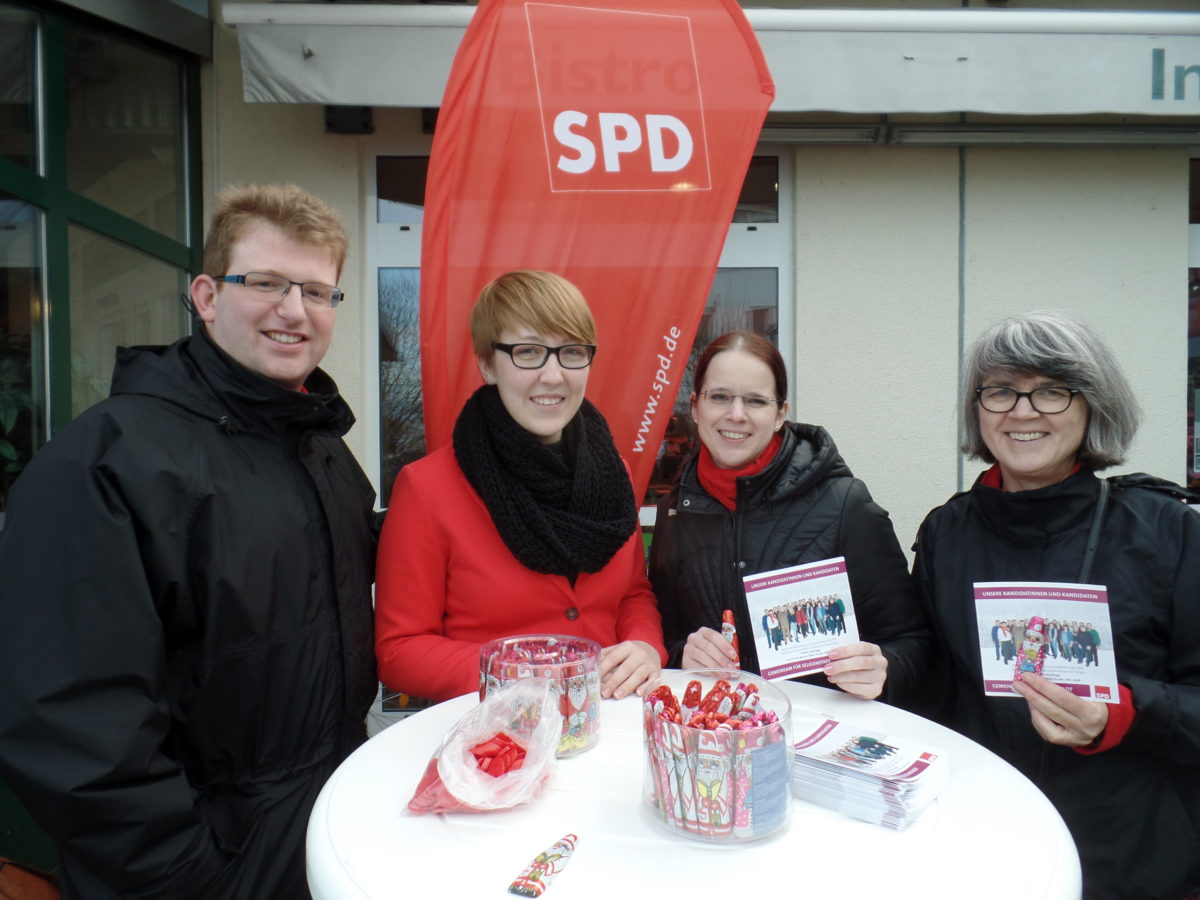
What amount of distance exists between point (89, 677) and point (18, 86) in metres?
2.54

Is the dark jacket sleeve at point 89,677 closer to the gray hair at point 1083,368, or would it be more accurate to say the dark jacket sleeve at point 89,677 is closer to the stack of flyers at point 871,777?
the stack of flyers at point 871,777

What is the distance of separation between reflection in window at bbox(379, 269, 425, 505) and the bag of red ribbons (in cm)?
256

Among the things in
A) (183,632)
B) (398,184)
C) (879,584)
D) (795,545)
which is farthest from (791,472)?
(398,184)

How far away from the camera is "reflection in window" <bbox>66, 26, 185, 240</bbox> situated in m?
2.98

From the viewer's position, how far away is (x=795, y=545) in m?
1.85

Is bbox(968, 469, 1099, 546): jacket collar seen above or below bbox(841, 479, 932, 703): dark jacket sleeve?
above

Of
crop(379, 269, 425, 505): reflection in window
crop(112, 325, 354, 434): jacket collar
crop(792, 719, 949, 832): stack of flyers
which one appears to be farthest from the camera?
crop(379, 269, 425, 505): reflection in window

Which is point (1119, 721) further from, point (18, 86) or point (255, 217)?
point (18, 86)

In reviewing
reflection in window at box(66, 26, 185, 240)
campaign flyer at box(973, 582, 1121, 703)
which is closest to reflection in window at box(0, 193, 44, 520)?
reflection in window at box(66, 26, 185, 240)

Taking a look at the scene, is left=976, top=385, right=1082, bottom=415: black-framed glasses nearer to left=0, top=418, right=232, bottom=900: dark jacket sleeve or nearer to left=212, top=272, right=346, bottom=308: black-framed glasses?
left=212, top=272, right=346, bottom=308: black-framed glasses

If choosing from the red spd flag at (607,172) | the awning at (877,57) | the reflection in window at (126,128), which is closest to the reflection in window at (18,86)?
the reflection in window at (126,128)

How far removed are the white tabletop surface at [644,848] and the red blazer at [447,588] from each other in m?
0.42

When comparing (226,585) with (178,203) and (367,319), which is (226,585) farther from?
(178,203)

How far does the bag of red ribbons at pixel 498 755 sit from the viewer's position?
3.61 feet
